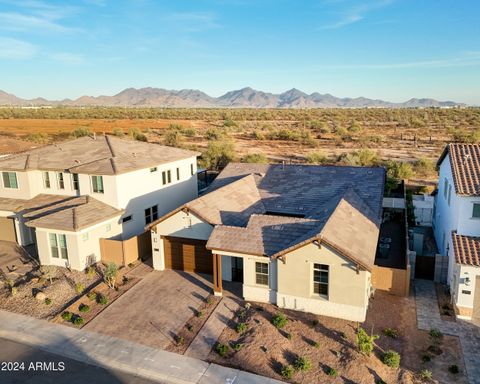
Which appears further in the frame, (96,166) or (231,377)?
(96,166)

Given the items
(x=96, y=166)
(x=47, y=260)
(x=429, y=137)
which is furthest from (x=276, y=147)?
(x=47, y=260)

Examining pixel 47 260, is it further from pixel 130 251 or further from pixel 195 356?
pixel 195 356

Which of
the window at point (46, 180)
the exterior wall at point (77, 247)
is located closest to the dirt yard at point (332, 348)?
the exterior wall at point (77, 247)

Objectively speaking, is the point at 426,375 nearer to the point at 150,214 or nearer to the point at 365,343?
the point at 365,343

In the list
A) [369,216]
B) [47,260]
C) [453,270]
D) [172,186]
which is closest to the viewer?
[453,270]

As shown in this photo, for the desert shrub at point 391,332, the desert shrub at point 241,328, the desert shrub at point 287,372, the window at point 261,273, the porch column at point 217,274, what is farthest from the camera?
the porch column at point 217,274

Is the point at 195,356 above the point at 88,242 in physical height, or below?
below

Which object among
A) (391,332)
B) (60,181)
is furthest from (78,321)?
(391,332)

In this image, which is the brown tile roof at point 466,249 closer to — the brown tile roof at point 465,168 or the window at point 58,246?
the brown tile roof at point 465,168
